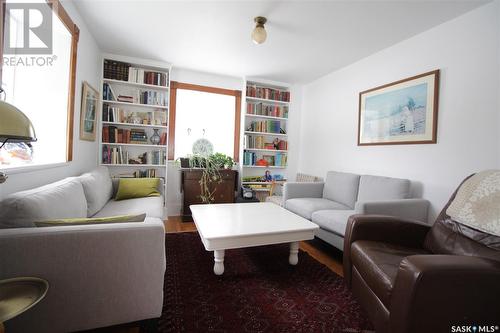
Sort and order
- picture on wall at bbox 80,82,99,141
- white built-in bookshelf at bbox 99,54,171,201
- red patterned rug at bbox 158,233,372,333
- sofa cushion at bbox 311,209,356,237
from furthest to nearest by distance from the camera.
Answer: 1. white built-in bookshelf at bbox 99,54,171,201
2. picture on wall at bbox 80,82,99,141
3. sofa cushion at bbox 311,209,356,237
4. red patterned rug at bbox 158,233,372,333

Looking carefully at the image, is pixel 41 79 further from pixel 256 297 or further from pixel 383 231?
pixel 383 231

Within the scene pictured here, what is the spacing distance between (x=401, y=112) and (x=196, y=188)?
9.37 ft

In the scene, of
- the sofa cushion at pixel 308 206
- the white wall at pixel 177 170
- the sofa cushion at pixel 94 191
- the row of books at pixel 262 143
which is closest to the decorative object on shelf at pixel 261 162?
the row of books at pixel 262 143

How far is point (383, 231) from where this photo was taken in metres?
1.56

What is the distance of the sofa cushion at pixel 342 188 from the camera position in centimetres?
271

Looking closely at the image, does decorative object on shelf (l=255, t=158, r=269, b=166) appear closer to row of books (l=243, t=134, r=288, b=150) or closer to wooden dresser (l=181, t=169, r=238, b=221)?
row of books (l=243, t=134, r=288, b=150)

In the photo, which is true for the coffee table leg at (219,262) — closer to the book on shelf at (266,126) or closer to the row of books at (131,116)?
the row of books at (131,116)

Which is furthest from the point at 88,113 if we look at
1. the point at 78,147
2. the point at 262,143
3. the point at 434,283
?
the point at 434,283

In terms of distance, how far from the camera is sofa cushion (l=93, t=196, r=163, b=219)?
2.01 m

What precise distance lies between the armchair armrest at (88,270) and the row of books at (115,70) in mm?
2800

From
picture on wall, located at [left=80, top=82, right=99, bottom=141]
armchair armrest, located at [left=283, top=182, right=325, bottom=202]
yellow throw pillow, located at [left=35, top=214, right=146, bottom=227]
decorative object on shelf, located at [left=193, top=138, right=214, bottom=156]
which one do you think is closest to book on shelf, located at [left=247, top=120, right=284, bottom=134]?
decorative object on shelf, located at [left=193, top=138, right=214, bottom=156]

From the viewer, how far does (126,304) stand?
44.5 inches

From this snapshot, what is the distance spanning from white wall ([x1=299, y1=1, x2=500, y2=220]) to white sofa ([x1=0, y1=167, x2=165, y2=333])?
2.52m

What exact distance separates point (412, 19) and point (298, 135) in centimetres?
245
